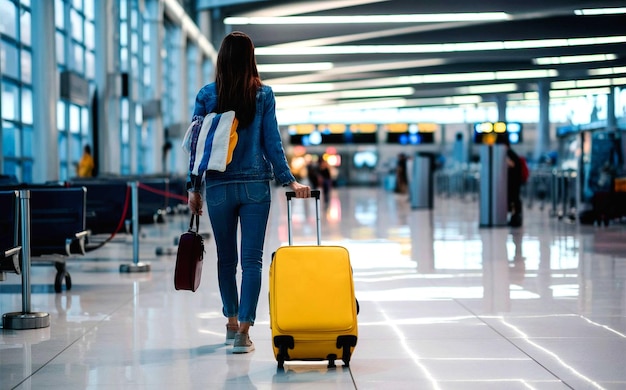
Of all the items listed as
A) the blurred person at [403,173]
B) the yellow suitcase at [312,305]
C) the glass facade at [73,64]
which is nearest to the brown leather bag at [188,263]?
the yellow suitcase at [312,305]

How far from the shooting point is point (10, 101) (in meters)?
18.2

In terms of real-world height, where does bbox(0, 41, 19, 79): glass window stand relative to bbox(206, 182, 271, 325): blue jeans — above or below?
above

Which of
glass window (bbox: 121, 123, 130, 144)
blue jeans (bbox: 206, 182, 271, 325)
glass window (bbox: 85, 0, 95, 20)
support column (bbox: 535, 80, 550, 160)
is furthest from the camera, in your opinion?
support column (bbox: 535, 80, 550, 160)

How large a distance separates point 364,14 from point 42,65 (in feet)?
45.9

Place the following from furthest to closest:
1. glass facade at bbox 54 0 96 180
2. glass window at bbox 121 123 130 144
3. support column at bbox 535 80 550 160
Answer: support column at bbox 535 80 550 160 → glass window at bbox 121 123 130 144 → glass facade at bbox 54 0 96 180

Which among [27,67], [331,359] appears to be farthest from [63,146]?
[331,359]

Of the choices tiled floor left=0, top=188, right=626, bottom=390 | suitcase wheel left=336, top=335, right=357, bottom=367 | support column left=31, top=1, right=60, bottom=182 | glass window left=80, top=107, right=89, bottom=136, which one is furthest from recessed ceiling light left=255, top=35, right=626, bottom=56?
suitcase wheel left=336, top=335, right=357, bottom=367

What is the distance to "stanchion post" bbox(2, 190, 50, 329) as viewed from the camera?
6.78 meters

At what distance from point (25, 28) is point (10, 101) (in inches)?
67.2

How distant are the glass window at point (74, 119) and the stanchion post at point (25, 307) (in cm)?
1715

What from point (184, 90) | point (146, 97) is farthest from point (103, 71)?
point (184, 90)

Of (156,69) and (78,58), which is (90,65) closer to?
(78,58)

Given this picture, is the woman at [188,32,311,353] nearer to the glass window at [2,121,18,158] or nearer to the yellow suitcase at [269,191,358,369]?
the yellow suitcase at [269,191,358,369]

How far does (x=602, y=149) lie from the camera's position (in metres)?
18.5
